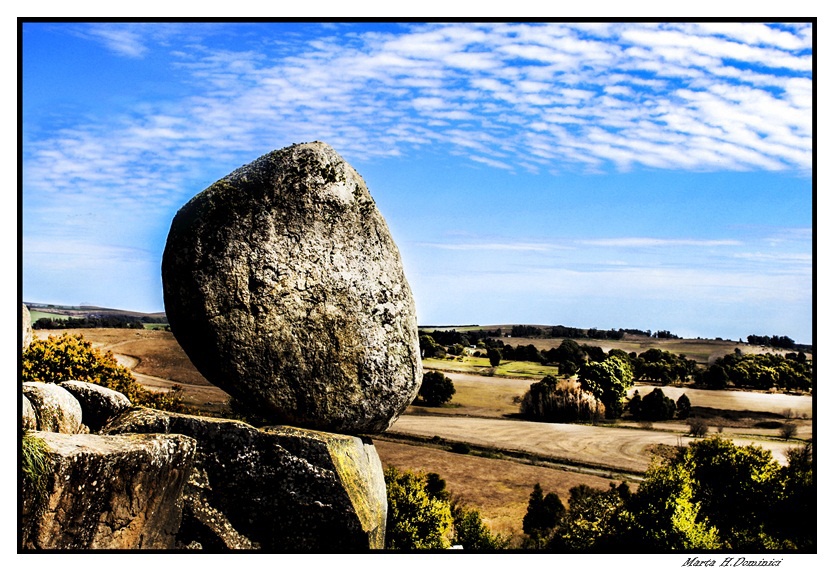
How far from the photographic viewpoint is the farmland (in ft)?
95.7

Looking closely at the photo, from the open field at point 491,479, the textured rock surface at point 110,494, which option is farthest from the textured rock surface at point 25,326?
the open field at point 491,479

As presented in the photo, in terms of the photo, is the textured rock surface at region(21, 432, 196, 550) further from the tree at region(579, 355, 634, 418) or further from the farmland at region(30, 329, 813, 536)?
the tree at region(579, 355, 634, 418)

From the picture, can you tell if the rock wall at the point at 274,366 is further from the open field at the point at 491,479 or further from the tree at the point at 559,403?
the tree at the point at 559,403

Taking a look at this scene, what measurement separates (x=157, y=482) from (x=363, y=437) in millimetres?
3244

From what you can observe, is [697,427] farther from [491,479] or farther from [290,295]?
[290,295]

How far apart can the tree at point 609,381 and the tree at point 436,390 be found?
8049mm

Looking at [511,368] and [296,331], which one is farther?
[511,368]

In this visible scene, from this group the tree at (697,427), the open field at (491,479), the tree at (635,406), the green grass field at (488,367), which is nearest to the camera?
the open field at (491,479)

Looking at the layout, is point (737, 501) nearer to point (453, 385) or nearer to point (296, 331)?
point (296, 331)

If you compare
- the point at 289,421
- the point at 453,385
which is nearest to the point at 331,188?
the point at 289,421

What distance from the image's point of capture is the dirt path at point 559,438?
34.2 meters

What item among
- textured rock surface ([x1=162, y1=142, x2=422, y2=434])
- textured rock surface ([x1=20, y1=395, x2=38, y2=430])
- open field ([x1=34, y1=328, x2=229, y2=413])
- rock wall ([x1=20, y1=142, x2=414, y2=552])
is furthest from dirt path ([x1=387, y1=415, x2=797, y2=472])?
textured rock surface ([x1=20, y1=395, x2=38, y2=430])

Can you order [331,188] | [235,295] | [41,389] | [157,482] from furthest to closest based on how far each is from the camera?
[41,389] → [331,188] → [235,295] → [157,482]

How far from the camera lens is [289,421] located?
1178 centimetres
